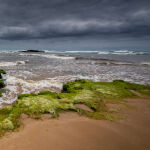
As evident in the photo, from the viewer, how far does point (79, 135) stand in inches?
129

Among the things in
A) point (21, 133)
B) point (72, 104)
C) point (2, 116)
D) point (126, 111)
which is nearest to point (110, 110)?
point (126, 111)

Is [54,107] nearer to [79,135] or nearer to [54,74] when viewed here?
[79,135]

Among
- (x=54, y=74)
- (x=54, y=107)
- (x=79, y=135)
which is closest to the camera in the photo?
(x=79, y=135)

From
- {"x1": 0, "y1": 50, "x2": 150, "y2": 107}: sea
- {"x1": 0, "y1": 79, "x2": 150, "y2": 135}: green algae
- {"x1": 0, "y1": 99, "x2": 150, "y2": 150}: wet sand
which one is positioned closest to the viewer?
{"x1": 0, "y1": 99, "x2": 150, "y2": 150}: wet sand

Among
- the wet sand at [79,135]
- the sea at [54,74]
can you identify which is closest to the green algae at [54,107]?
the wet sand at [79,135]

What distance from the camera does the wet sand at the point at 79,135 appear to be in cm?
293

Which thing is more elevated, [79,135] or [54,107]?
[54,107]

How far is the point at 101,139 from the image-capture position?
319cm

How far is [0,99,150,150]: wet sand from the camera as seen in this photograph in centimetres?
293

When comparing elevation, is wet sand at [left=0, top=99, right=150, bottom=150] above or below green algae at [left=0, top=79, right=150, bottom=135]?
below

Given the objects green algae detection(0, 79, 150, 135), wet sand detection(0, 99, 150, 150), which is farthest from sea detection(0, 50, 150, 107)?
wet sand detection(0, 99, 150, 150)

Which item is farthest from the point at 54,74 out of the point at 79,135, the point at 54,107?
the point at 79,135

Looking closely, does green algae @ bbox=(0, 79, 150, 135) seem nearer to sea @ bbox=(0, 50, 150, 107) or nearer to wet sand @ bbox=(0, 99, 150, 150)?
wet sand @ bbox=(0, 99, 150, 150)

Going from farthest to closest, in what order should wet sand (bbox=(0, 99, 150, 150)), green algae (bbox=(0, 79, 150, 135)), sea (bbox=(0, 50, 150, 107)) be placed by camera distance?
1. sea (bbox=(0, 50, 150, 107))
2. green algae (bbox=(0, 79, 150, 135))
3. wet sand (bbox=(0, 99, 150, 150))
